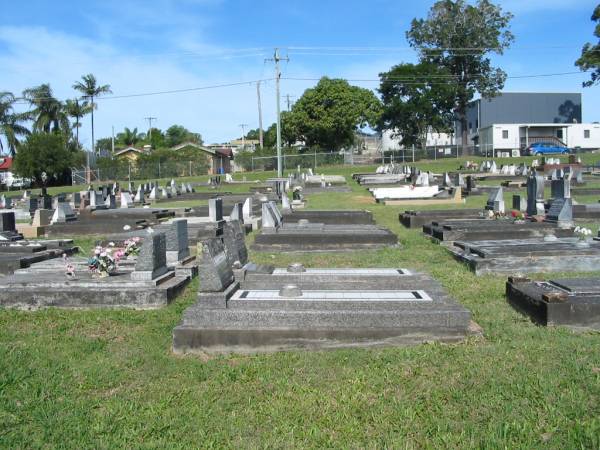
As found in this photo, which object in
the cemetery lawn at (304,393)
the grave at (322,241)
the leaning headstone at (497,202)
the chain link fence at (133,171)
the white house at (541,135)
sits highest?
the white house at (541,135)

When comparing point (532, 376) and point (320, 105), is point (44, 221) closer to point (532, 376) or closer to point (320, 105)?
point (532, 376)

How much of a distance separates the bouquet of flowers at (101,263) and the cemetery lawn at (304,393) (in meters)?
1.50

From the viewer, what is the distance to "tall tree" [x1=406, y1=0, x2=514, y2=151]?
190 feet

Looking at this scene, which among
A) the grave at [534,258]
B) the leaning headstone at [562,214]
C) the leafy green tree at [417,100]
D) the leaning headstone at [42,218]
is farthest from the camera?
the leafy green tree at [417,100]

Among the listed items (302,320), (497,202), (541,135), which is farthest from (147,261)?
(541,135)

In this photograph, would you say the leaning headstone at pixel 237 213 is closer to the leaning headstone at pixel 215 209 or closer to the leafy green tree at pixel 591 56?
the leaning headstone at pixel 215 209

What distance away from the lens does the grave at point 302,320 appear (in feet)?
19.2

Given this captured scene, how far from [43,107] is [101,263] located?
6067 centimetres

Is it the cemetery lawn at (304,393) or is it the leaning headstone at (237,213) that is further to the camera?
the leaning headstone at (237,213)

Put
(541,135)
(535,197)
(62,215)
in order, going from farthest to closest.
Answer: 1. (541,135)
2. (62,215)
3. (535,197)

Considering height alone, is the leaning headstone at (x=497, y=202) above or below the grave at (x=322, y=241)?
above

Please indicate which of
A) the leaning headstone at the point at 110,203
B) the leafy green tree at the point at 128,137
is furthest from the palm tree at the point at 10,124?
the leaning headstone at the point at 110,203

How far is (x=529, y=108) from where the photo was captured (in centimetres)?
7538

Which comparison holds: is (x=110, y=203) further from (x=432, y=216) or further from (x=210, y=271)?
(x=210, y=271)
